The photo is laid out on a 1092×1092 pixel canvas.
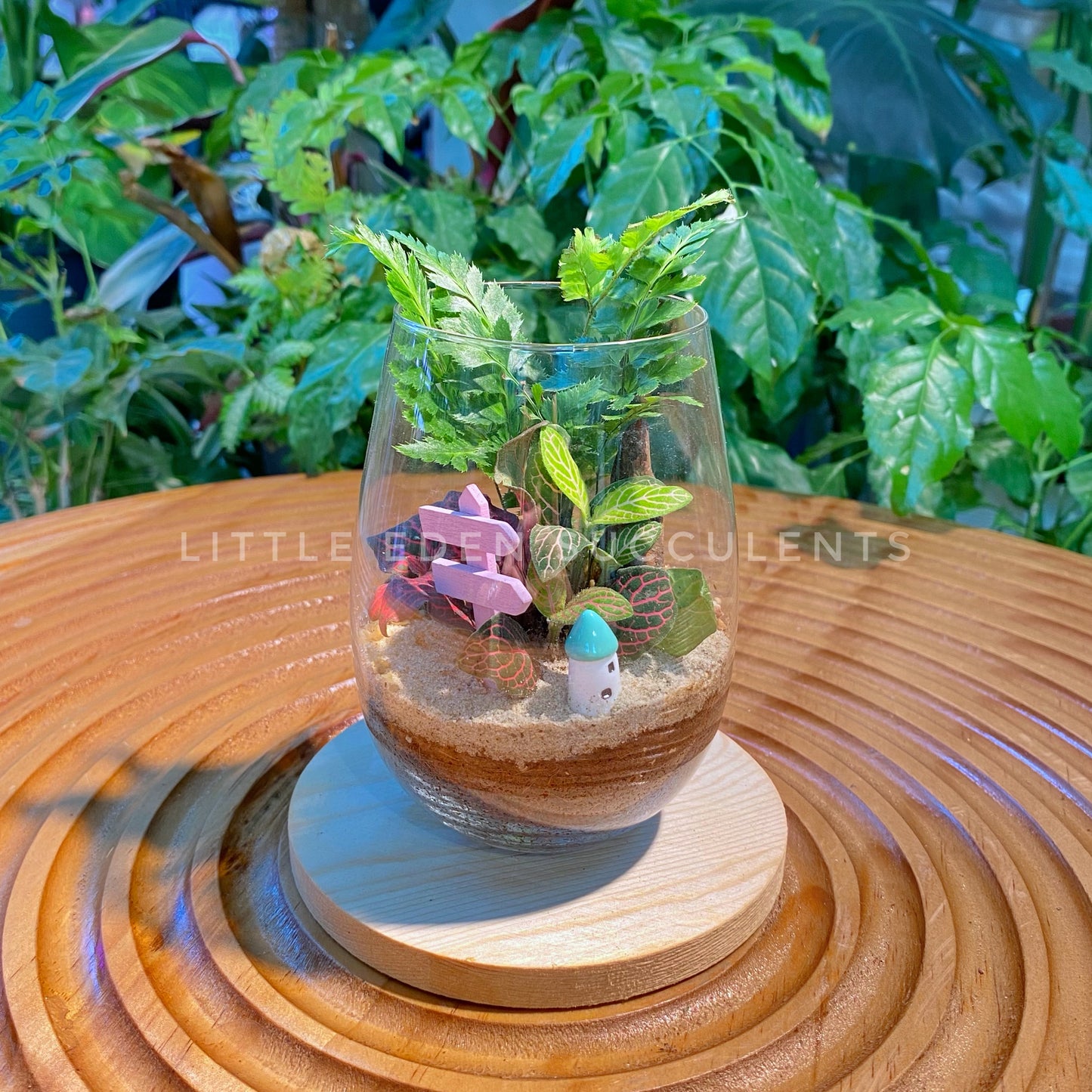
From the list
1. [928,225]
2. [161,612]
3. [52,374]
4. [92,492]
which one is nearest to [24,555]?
[161,612]

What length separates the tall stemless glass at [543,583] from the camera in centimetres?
50

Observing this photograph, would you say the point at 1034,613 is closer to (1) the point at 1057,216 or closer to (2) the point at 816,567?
(2) the point at 816,567

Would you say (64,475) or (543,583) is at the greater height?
(543,583)

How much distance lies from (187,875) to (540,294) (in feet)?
1.57

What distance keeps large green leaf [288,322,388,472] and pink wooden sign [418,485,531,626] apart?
68 cm

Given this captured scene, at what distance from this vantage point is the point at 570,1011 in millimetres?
495

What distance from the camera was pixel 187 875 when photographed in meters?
0.57

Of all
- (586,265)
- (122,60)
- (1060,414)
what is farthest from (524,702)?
(122,60)

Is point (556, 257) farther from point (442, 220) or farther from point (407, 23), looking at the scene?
point (407, 23)

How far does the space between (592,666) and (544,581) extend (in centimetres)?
5

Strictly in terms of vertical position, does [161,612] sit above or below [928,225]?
below

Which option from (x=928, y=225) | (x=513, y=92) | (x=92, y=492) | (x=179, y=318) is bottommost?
(x=92, y=492)

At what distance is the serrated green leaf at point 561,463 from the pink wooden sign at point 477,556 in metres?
0.04

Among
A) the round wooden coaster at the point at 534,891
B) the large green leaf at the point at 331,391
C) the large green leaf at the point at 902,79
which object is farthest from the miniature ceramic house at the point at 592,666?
the large green leaf at the point at 902,79
